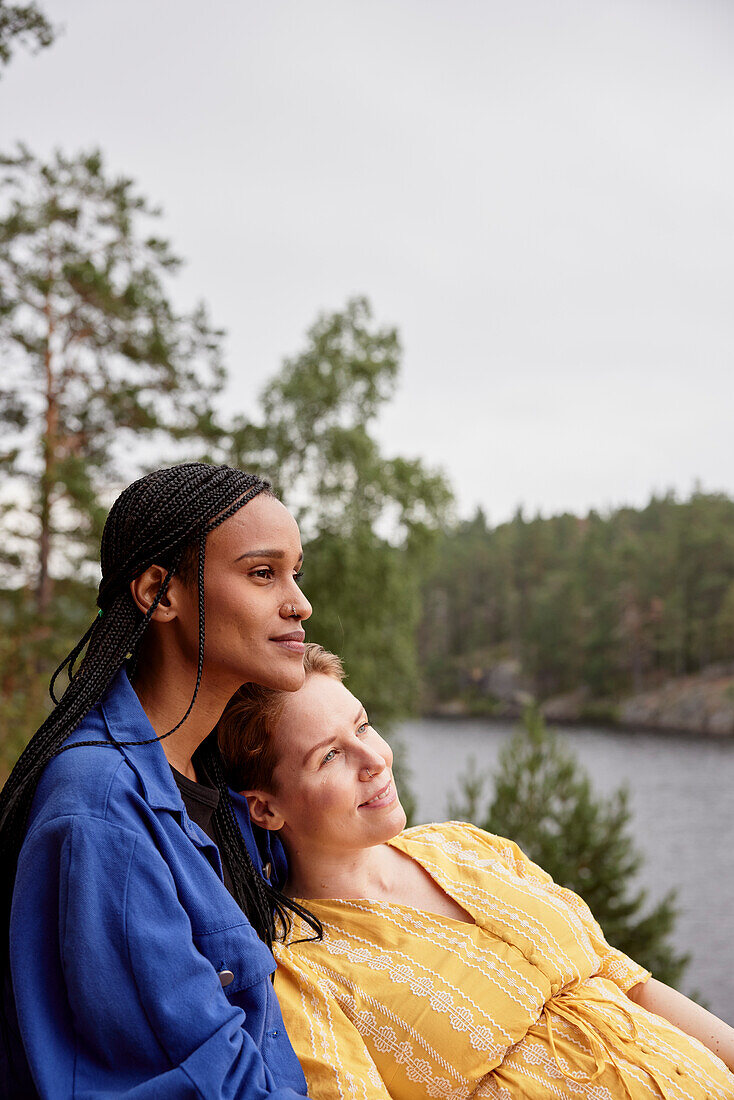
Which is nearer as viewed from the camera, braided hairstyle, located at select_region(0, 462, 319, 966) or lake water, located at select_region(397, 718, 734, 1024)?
braided hairstyle, located at select_region(0, 462, 319, 966)

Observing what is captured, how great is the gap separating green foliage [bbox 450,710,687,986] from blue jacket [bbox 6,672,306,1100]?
28.7 feet

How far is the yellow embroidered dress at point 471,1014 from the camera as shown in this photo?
5.44ft

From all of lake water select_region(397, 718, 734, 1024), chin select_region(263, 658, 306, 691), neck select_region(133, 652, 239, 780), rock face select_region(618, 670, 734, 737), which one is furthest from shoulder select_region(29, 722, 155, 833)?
rock face select_region(618, 670, 734, 737)

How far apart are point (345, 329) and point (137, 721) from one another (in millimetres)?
18607

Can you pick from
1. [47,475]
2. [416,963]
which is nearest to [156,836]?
[416,963]

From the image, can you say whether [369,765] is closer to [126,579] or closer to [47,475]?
[126,579]

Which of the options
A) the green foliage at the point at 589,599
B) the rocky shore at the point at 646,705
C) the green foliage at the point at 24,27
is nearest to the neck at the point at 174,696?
the green foliage at the point at 24,27

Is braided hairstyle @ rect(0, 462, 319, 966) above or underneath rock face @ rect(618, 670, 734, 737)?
above

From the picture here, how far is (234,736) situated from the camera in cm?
190

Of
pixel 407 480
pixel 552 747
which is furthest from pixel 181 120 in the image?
pixel 552 747

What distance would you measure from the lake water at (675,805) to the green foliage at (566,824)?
91 cm

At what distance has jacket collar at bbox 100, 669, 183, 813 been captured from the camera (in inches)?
55.6

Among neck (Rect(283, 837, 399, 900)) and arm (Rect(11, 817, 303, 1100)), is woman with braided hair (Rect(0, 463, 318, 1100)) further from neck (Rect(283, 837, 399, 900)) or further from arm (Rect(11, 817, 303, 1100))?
neck (Rect(283, 837, 399, 900))

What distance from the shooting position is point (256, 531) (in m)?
1.61
